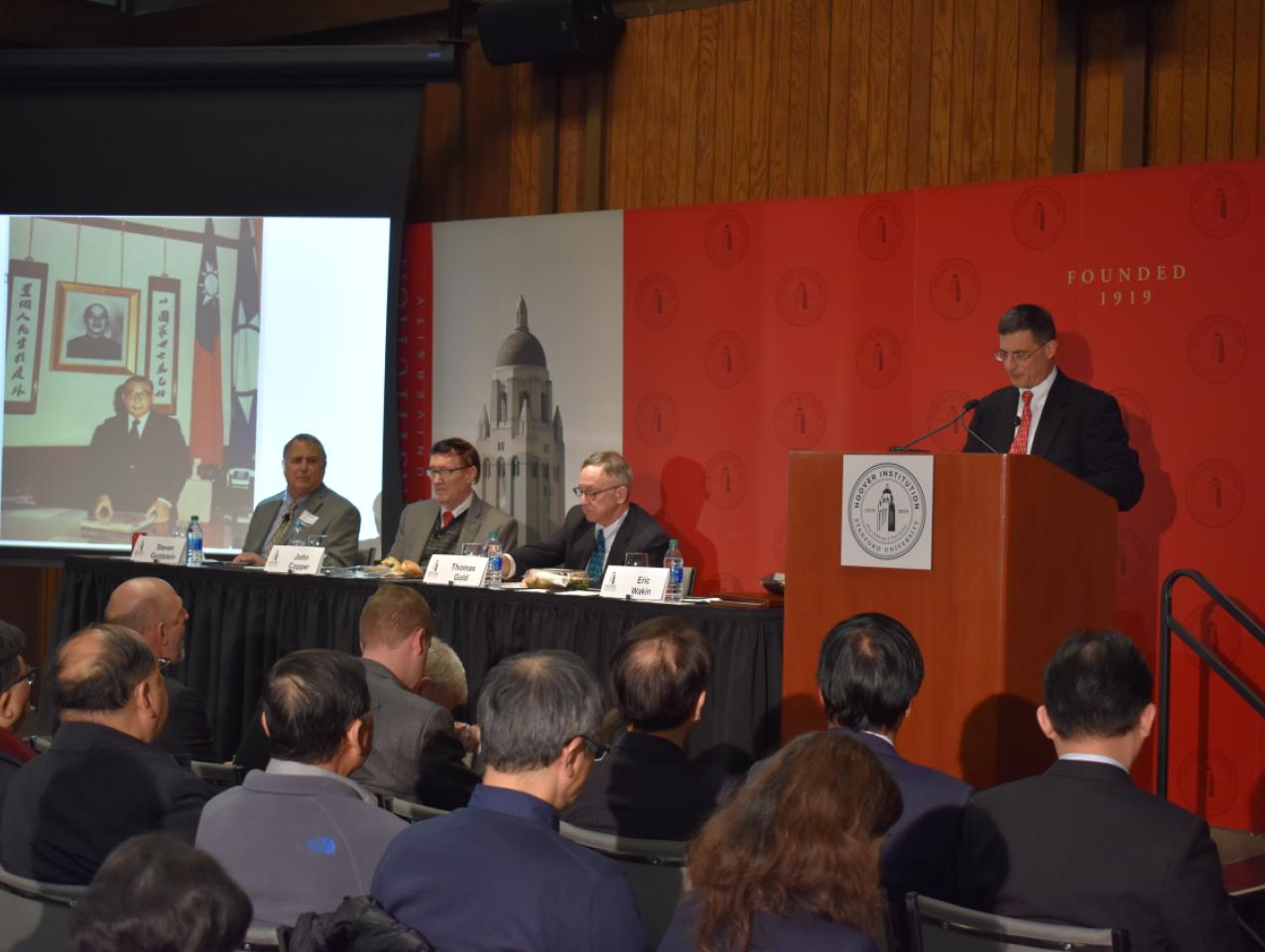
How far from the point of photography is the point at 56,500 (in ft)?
24.2

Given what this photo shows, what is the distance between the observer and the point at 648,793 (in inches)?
101

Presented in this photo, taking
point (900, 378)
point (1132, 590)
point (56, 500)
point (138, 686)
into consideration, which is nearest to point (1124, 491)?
point (1132, 590)

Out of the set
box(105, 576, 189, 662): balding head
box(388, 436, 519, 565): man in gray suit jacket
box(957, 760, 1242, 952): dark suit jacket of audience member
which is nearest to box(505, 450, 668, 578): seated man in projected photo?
box(388, 436, 519, 565): man in gray suit jacket

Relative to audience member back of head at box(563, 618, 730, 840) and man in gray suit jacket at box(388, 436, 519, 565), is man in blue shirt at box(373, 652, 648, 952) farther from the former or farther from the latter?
man in gray suit jacket at box(388, 436, 519, 565)

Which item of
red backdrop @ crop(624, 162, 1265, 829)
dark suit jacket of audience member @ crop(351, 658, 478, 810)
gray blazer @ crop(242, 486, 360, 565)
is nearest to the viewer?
dark suit jacket of audience member @ crop(351, 658, 478, 810)

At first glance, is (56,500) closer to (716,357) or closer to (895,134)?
(716,357)

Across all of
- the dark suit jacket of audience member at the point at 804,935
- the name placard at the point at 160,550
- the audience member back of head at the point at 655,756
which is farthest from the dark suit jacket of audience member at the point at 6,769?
the name placard at the point at 160,550

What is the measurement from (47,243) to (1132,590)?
5.41 metres

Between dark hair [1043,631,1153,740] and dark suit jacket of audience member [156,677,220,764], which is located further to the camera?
dark suit jacket of audience member [156,677,220,764]

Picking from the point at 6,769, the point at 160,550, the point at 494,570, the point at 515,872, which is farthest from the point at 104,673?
the point at 160,550

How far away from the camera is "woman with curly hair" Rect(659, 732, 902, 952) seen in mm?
1551

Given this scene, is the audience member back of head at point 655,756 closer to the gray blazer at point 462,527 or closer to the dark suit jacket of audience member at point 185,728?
the dark suit jacket of audience member at point 185,728

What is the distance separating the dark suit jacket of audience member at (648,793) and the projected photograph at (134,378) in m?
4.97

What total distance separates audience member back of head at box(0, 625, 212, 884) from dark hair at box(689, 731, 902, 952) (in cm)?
120
